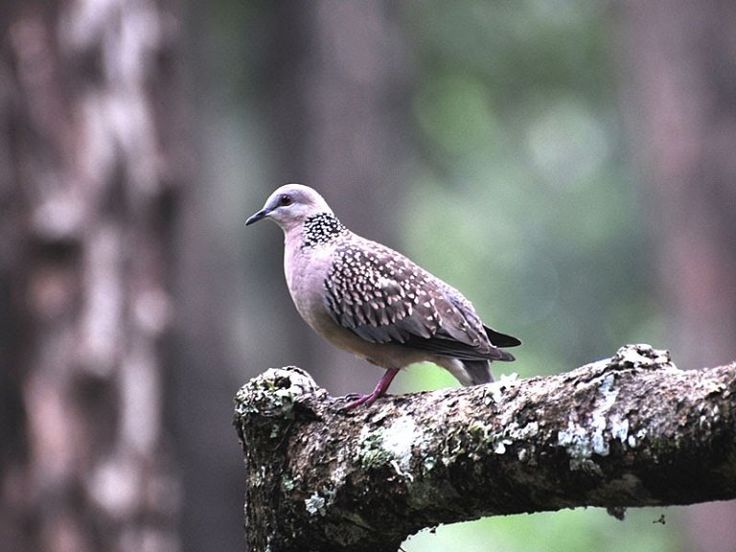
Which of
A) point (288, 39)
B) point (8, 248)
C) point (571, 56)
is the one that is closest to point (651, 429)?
point (8, 248)

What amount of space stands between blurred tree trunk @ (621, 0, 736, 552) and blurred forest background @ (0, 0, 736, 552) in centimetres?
2

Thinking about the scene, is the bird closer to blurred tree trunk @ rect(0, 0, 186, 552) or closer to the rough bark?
the rough bark

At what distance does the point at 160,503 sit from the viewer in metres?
5.89

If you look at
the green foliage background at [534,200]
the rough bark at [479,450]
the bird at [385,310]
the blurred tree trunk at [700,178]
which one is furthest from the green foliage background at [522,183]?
the rough bark at [479,450]

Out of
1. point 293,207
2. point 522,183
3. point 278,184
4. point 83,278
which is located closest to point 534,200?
point 522,183

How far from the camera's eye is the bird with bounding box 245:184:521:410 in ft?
15.0

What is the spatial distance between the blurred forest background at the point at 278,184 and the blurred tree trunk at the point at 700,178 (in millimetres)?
20

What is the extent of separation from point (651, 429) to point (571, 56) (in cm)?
1422

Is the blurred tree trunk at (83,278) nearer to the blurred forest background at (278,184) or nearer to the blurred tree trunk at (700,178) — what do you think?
the blurred forest background at (278,184)

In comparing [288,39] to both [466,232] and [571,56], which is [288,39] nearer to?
[571,56]

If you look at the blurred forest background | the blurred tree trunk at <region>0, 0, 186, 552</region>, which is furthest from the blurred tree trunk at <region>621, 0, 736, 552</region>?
the blurred tree trunk at <region>0, 0, 186, 552</region>

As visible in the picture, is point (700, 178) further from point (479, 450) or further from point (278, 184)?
point (479, 450)

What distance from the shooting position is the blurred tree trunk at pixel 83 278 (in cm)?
557

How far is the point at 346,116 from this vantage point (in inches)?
401
